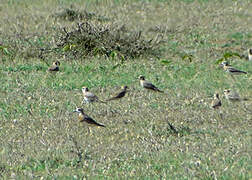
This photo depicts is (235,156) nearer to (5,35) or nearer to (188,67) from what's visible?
(188,67)

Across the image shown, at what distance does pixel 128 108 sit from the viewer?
1037 centimetres

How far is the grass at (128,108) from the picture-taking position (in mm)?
6860

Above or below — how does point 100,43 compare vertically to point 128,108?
below

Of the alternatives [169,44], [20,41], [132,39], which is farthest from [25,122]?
[169,44]

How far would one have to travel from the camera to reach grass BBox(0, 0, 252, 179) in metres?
6.86

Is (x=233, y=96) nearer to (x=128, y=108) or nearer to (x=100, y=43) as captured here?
(x=128, y=108)

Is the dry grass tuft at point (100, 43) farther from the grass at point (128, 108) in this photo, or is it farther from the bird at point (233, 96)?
the bird at point (233, 96)

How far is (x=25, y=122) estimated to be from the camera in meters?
9.27

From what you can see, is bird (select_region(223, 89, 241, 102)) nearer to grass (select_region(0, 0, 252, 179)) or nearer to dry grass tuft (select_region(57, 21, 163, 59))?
grass (select_region(0, 0, 252, 179))

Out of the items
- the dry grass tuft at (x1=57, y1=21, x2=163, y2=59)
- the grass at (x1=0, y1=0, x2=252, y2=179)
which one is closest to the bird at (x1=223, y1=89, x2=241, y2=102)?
the grass at (x1=0, y1=0, x2=252, y2=179)

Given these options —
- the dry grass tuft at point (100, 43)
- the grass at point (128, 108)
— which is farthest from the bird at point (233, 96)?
the dry grass tuft at point (100, 43)

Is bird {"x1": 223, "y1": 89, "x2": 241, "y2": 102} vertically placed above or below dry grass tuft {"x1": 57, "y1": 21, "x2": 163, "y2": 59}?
above

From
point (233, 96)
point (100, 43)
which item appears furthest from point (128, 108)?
point (100, 43)

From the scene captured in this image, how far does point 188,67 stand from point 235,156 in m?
7.77
